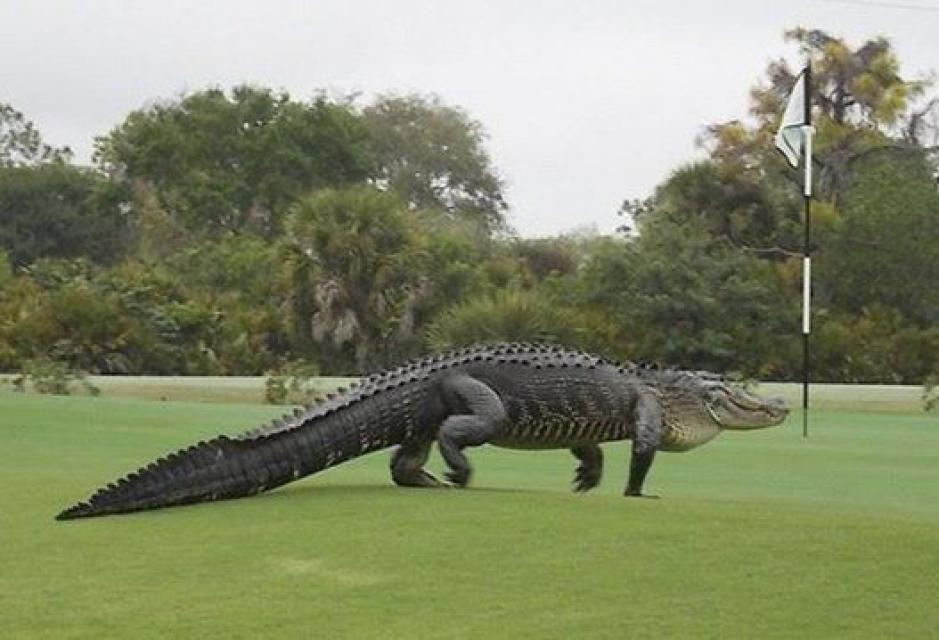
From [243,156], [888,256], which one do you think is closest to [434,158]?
[243,156]

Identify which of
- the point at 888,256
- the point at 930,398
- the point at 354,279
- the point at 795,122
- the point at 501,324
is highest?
the point at 888,256

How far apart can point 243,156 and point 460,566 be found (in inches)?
2103

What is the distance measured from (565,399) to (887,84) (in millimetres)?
50917

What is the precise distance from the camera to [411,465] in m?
9.97

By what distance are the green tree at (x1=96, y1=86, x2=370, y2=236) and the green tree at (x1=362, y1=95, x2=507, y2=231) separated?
1750 centimetres

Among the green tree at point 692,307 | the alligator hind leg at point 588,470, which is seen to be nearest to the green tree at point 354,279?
the green tree at point 692,307

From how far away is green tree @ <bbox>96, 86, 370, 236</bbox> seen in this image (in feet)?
194

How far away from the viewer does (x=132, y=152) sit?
6209 cm

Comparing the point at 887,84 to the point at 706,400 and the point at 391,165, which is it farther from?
the point at 706,400

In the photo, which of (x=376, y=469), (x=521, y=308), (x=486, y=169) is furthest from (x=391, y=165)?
(x=376, y=469)

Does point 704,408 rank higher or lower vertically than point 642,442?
higher

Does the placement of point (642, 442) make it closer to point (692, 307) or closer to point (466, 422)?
point (466, 422)

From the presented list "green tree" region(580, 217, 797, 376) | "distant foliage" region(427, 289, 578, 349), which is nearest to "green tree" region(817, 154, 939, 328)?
"green tree" region(580, 217, 797, 376)

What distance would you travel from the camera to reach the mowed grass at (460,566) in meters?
6.55
